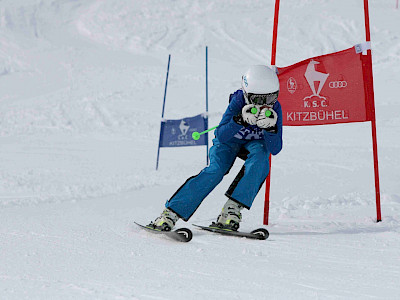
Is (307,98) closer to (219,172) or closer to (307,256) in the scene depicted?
(219,172)

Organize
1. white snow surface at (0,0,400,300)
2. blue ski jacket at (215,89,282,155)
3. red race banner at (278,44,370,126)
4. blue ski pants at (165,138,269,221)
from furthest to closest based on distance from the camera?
red race banner at (278,44,370,126)
blue ski jacket at (215,89,282,155)
blue ski pants at (165,138,269,221)
white snow surface at (0,0,400,300)

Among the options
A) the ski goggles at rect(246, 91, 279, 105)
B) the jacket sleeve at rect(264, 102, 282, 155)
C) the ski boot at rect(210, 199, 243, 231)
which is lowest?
the ski boot at rect(210, 199, 243, 231)

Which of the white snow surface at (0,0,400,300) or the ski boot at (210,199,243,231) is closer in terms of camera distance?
the white snow surface at (0,0,400,300)

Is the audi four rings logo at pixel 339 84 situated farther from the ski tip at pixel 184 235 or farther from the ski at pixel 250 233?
the ski tip at pixel 184 235

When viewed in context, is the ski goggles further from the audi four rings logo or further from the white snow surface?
the white snow surface

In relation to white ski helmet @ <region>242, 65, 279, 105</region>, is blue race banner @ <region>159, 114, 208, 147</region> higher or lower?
higher

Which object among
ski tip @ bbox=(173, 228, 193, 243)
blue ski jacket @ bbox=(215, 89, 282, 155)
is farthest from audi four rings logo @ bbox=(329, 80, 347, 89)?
ski tip @ bbox=(173, 228, 193, 243)

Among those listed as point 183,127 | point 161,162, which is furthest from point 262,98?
point 161,162

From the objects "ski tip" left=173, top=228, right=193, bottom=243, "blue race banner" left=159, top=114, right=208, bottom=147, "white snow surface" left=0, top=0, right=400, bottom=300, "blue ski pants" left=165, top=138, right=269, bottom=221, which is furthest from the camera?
"blue race banner" left=159, top=114, right=208, bottom=147

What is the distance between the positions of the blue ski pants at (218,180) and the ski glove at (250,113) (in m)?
0.20

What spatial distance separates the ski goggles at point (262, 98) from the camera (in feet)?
11.1

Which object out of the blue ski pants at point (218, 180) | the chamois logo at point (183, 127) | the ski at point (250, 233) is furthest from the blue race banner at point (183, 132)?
the ski at point (250, 233)

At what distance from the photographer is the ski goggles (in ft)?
11.1

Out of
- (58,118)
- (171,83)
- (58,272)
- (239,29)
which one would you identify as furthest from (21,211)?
(239,29)
